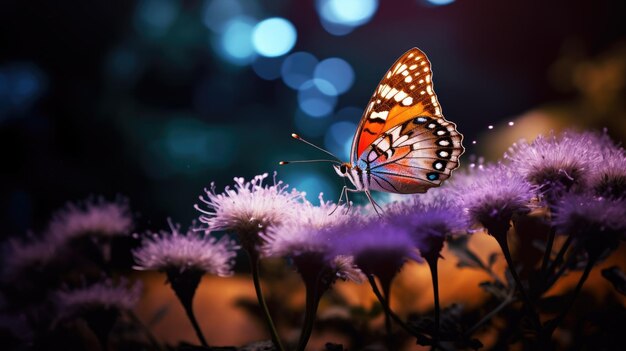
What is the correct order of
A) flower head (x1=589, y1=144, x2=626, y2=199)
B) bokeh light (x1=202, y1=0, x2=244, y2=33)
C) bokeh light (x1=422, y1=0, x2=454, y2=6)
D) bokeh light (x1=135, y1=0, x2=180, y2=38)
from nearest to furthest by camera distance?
1. flower head (x1=589, y1=144, x2=626, y2=199)
2. bokeh light (x1=135, y1=0, x2=180, y2=38)
3. bokeh light (x1=202, y1=0, x2=244, y2=33)
4. bokeh light (x1=422, y1=0, x2=454, y2=6)

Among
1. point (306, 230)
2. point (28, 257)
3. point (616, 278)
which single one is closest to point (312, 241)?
point (306, 230)

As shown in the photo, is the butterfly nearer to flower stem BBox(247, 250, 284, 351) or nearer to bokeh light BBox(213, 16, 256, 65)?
flower stem BBox(247, 250, 284, 351)

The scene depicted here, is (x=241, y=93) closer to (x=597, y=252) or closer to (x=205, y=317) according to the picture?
(x=205, y=317)

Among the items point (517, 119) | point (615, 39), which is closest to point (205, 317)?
point (517, 119)

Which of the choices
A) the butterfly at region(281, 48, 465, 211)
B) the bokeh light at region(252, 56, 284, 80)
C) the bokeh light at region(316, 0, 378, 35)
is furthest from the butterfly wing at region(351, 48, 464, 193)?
the bokeh light at region(316, 0, 378, 35)

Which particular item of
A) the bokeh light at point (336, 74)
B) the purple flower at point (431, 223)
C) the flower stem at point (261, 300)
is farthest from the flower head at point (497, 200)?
the bokeh light at point (336, 74)
